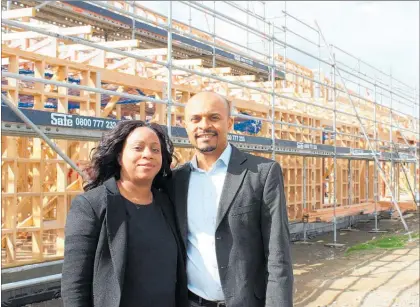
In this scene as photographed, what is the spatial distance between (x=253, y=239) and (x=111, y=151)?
0.81 meters

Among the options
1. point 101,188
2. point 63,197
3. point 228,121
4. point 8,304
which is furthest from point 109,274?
point 63,197

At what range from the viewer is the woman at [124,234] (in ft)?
7.26

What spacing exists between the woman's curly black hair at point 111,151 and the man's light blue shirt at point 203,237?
27cm

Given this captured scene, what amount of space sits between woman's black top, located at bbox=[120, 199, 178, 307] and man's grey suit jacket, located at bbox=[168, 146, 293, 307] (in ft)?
0.50

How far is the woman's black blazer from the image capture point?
220cm

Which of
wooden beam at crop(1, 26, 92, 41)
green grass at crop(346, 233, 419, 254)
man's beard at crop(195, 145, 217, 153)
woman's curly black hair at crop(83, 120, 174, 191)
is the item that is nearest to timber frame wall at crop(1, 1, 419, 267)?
wooden beam at crop(1, 26, 92, 41)

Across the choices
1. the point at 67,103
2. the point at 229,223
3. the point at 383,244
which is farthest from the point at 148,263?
the point at 383,244

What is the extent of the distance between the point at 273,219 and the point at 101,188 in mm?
825

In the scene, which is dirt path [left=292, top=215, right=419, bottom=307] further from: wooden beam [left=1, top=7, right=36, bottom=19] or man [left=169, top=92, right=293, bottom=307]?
wooden beam [left=1, top=7, right=36, bottom=19]

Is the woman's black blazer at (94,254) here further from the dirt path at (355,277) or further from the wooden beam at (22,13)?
the dirt path at (355,277)

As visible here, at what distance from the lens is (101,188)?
7.79 feet

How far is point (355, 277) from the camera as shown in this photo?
27.9 feet

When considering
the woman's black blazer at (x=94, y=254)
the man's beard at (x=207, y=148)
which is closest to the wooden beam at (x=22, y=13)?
the man's beard at (x=207, y=148)

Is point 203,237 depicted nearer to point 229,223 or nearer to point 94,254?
point 229,223
